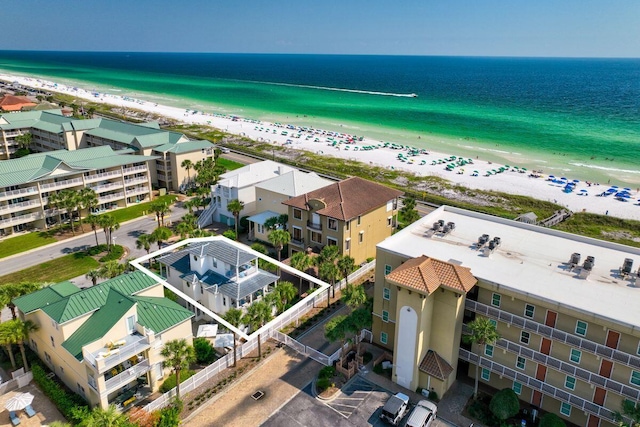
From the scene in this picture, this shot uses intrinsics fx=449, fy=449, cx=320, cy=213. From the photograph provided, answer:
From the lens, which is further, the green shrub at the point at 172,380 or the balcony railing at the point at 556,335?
the green shrub at the point at 172,380

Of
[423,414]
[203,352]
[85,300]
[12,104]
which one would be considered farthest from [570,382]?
[12,104]

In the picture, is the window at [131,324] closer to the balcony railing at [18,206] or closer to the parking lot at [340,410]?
the parking lot at [340,410]

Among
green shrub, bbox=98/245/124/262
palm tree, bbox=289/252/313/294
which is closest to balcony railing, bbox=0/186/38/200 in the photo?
green shrub, bbox=98/245/124/262

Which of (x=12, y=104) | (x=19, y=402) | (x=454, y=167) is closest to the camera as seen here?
(x=19, y=402)

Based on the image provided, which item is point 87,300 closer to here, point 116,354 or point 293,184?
point 116,354

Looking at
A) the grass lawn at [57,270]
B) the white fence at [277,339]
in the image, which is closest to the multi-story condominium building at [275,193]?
the white fence at [277,339]
